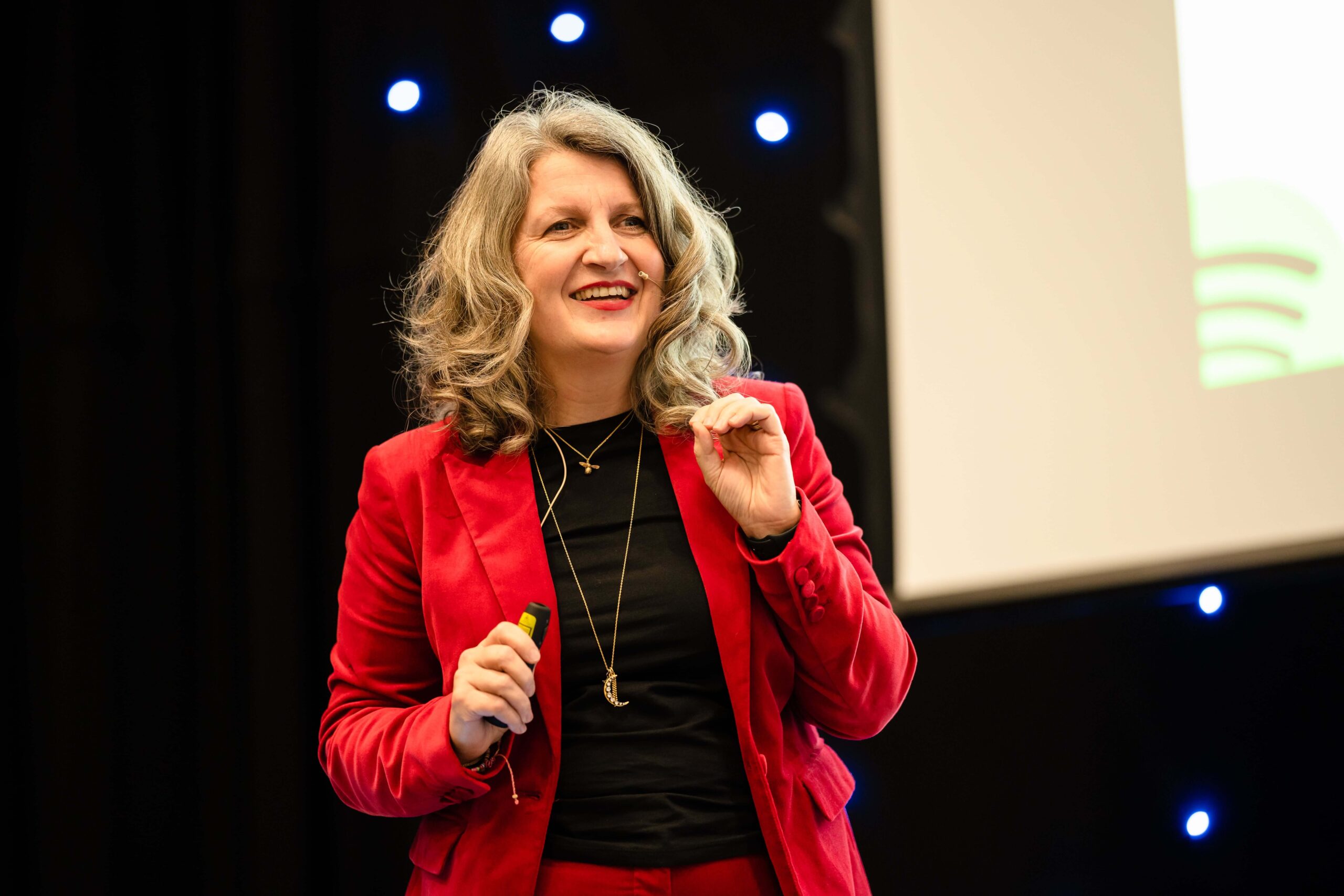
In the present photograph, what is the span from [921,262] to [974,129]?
28 centimetres

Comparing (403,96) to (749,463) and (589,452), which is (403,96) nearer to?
(589,452)

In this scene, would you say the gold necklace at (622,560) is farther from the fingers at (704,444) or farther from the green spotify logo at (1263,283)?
the green spotify logo at (1263,283)

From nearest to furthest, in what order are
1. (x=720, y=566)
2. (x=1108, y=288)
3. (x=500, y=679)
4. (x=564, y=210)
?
(x=500, y=679), (x=720, y=566), (x=564, y=210), (x=1108, y=288)

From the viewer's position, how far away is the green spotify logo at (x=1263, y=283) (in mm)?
2207

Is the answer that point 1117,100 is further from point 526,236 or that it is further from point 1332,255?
point 526,236

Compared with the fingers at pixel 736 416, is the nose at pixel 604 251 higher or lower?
higher

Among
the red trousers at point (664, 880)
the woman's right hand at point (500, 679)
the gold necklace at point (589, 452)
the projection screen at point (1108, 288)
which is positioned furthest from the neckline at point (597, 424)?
the projection screen at point (1108, 288)

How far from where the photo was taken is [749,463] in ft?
4.05

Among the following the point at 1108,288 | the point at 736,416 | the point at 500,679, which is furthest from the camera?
the point at 1108,288

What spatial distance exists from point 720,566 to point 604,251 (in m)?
0.40

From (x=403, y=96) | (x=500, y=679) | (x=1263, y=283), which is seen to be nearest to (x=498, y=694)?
(x=500, y=679)

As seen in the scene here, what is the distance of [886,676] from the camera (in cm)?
126

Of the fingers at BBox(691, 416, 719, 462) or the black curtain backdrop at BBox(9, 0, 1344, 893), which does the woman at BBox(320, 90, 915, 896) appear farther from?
the black curtain backdrop at BBox(9, 0, 1344, 893)

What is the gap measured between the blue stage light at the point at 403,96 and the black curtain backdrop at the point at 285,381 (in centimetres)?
3
